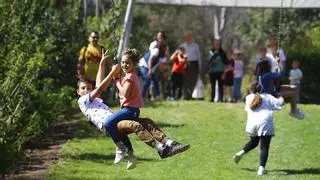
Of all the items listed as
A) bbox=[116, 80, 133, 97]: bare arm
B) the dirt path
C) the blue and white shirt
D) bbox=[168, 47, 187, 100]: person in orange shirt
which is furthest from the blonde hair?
bbox=[168, 47, 187, 100]: person in orange shirt

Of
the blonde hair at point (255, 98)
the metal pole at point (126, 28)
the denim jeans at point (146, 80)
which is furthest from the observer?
the metal pole at point (126, 28)

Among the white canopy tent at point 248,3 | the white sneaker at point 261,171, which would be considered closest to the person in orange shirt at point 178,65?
the white canopy tent at point 248,3

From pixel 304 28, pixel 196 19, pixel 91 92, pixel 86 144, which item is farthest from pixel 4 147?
pixel 196 19

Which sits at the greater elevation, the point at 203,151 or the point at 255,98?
the point at 255,98

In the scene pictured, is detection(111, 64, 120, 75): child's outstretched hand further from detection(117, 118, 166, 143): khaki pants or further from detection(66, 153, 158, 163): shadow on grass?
detection(66, 153, 158, 163): shadow on grass

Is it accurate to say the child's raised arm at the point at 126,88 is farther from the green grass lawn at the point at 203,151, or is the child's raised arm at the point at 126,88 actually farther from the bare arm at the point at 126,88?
the green grass lawn at the point at 203,151

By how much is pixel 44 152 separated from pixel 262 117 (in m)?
4.62

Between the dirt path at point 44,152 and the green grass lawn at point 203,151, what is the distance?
21 cm

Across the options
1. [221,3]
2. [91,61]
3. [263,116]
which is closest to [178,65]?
[221,3]

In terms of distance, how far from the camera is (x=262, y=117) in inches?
519

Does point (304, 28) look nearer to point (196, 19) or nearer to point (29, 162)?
point (196, 19)

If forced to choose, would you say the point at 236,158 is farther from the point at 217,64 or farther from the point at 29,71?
the point at 217,64

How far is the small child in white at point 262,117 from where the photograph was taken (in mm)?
13164

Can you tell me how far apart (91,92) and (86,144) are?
5010 mm
